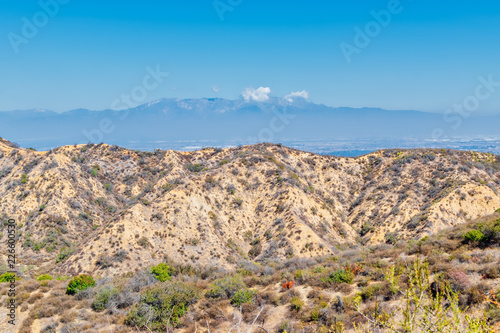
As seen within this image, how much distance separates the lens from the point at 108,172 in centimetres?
5978

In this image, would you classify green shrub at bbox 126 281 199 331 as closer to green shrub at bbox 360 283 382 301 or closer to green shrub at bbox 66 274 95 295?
green shrub at bbox 66 274 95 295

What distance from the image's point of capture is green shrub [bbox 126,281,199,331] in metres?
15.9

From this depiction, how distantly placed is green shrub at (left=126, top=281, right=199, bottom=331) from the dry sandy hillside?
13371mm

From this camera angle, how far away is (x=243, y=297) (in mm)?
17500

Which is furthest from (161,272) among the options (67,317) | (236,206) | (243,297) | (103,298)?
(236,206)

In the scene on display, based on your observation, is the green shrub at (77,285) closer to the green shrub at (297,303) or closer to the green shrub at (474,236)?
the green shrub at (297,303)

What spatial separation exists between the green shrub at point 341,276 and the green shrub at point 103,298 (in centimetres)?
1337

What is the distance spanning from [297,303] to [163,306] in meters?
7.37

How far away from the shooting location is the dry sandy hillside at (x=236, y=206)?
3344 centimetres

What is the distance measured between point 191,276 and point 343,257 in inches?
476

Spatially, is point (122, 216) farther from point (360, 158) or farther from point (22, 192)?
point (360, 158)

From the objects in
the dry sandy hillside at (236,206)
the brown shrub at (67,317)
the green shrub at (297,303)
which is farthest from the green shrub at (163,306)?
the dry sandy hillside at (236,206)

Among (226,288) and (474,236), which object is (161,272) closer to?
(226,288)

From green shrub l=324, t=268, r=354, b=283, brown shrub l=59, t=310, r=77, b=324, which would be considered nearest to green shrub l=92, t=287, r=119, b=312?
brown shrub l=59, t=310, r=77, b=324
